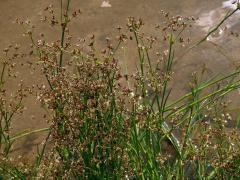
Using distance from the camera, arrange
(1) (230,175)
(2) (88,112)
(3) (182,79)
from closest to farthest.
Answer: (2) (88,112)
(1) (230,175)
(3) (182,79)

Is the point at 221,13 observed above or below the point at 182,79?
above

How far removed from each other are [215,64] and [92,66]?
1.45 m

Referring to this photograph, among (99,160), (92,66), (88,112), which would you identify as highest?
(92,66)

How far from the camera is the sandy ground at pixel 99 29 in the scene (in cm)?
305

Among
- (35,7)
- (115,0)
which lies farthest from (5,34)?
(115,0)

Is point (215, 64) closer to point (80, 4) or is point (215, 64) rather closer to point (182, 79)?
point (182, 79)

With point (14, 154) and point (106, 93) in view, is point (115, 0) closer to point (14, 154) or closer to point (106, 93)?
point (14, 154)

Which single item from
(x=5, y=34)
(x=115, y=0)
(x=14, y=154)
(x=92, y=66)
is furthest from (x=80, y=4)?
(x=92, y=66)

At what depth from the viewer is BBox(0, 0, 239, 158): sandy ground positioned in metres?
3.05

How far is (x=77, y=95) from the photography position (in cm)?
185

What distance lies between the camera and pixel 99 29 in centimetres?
359

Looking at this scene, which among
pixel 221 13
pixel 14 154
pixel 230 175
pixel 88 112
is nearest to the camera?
pixel 88 112

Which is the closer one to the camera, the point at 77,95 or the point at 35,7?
the point at 77,95

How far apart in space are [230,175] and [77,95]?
0.73 m
